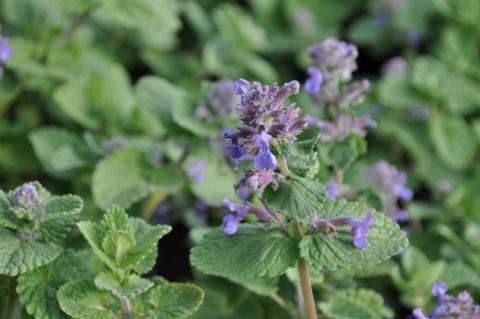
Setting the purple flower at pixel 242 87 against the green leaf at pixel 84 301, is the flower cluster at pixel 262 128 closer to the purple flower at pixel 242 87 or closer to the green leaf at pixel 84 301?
the purple flower at pixel 242 87

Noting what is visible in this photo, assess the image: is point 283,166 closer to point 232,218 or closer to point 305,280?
point 232,218

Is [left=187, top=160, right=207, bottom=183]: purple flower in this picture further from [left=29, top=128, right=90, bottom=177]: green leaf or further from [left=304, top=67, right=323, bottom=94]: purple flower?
[left=304, top=67, right=323, bottom=94]: purple flower

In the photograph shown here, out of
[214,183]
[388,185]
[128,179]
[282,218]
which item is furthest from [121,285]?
[388,185]

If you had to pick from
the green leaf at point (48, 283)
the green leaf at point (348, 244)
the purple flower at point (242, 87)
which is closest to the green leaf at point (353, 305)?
the green leaf at point (348, 244)

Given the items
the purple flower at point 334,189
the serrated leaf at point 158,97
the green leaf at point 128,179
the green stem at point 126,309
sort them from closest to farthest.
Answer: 1. the green stem at point 126,309
2. the purple flower at point 334,189
3. the green leaf at point 128,179
4. the serrated leaf at point 158,97

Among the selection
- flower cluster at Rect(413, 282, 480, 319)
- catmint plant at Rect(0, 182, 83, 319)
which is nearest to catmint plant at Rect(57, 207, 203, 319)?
catmint plant at Rect(0, 182, 83, 319)

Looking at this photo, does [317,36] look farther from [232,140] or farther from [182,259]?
[232,140]
